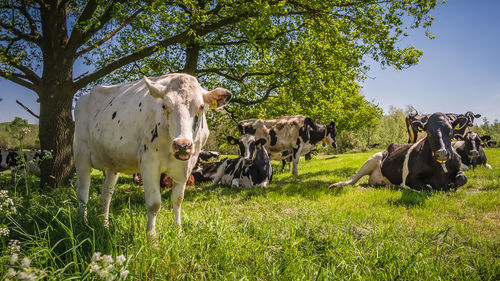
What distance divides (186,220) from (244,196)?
3067mm

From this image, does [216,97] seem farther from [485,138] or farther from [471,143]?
[485,138]

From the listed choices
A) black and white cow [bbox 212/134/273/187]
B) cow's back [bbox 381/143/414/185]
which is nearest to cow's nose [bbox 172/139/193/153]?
black and white cow [bbox 212/134/273/187]

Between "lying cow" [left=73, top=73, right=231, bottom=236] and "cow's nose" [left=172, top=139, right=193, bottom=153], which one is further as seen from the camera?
"lying cow" [left=73, top=73, right=231, bottom=236]

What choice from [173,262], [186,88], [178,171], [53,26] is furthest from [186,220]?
[53,26]

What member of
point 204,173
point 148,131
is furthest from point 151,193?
point 204,173

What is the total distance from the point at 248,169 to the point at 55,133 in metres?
5.93

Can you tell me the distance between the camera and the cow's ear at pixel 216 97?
314 centimetres

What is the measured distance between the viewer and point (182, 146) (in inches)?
96.3

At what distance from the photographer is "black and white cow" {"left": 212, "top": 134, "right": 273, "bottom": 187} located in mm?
8316

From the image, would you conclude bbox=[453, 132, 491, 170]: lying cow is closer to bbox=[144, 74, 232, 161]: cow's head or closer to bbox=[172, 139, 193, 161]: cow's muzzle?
bbox=[144, 74, 232, 161]: cow's head

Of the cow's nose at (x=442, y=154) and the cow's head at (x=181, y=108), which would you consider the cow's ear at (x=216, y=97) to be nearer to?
the cow's head at (x=181, y=108)

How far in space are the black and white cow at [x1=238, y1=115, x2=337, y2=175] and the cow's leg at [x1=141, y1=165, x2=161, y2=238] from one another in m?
10.3

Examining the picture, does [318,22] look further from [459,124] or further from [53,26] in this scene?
[53,26]

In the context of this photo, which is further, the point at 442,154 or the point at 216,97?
the point at 442,154
